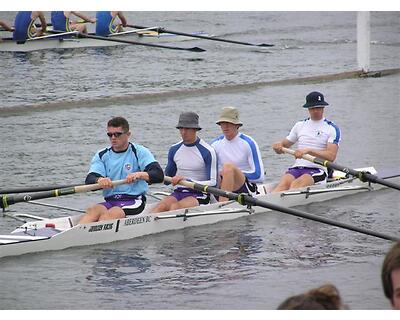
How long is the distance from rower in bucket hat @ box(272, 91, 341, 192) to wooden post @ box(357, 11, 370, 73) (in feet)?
14.2

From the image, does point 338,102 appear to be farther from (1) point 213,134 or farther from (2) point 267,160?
(2) point 267,160

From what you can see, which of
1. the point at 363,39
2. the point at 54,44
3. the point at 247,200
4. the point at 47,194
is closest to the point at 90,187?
the point at 47,194

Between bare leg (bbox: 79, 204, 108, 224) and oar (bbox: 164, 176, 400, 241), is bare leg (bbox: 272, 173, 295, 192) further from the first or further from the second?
bare leg (bbox: 79, 204, 108, 224)

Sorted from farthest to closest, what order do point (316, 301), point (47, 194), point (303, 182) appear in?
point (303, 182), point (47, 194), point (316, 301)

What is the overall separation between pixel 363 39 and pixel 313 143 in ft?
17.6

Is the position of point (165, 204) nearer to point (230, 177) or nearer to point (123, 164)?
point (230, 177)

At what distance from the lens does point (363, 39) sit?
13.7 m

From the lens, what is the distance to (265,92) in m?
13.8

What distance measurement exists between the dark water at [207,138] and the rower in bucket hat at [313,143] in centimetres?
23

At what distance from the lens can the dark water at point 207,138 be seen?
6441mm

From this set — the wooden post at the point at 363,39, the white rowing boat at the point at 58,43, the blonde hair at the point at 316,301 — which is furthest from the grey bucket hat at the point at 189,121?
the white rowing boat at the point at 58,43

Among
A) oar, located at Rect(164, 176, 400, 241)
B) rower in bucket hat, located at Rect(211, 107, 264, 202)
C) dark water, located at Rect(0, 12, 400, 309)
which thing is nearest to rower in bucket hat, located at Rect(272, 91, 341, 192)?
dark water, located at Rect(0, 12, 400, 309)

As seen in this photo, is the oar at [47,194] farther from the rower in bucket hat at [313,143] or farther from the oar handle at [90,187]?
the rower in bucket hat at [313,143]

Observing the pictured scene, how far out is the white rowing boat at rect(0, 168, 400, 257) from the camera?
→ 6.95m
